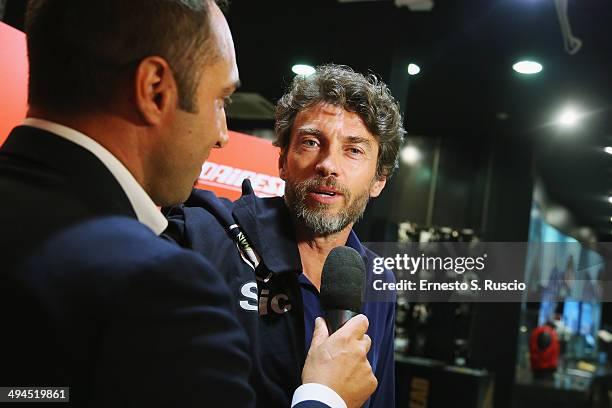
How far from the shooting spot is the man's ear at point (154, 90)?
2.34ft

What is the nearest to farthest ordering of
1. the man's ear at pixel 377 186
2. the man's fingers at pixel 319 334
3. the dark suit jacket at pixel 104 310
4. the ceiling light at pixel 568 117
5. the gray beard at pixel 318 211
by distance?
the dark suit jacket at pixel 104 310
the man's fingers at pixel 319 334
the gray beard at pixel 318 211
the man's ear at pixel 377 186
the ceiling light at pixel 568 117

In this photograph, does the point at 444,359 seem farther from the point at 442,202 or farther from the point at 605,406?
the point at 442,202

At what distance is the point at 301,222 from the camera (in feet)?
4.84

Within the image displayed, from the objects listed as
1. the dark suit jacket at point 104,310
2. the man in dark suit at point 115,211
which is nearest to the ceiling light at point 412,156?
the man in dark suit at point 115,211

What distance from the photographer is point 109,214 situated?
64 cm

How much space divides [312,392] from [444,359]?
526 cm

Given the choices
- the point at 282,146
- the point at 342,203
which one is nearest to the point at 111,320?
the point at 342,203

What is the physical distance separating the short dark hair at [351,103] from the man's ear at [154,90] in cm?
84

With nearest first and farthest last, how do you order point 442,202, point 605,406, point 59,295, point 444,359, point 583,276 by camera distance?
point 59,295
point 583,276
point 605,406
point 444,359
point 442,202

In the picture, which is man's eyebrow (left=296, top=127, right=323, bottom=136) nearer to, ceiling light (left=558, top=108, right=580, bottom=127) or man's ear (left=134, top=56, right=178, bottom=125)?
man's ear (left=134, top=56, right=178, bottom=125)

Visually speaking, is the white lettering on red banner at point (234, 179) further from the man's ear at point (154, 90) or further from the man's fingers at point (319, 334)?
the man's ear at point (154, 90)

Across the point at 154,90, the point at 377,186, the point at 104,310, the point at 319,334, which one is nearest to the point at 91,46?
the point at 154,90

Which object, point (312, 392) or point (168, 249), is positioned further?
point (312, 392)

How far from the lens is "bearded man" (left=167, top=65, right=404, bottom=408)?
48.1 inches
